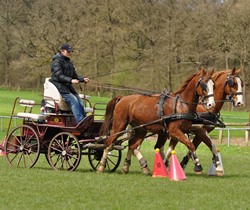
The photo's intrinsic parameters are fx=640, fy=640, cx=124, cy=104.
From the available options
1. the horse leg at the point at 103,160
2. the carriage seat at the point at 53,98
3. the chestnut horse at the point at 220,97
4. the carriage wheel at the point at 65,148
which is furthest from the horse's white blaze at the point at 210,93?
the carriage seat at the point at 53,98

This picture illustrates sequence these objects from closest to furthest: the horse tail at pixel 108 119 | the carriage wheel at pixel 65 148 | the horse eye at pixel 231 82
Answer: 1. the horse eye at pixel 231 82
2. the carriage wheel at pixel 65 148
3. the horse tail at pixel 108 119

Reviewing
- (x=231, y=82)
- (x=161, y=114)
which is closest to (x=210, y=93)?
(x=231, y=82)

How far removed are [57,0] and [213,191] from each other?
158ft

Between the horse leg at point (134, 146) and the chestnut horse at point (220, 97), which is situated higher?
the chestnut horse at point (220, 97)

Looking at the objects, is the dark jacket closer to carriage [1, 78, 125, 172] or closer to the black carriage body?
carriage [1, 78, 125, 172]

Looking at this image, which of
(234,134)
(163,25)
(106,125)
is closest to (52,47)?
(163,25)

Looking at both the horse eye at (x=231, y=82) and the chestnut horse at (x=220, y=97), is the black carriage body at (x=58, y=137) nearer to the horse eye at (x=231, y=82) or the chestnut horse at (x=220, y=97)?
the chestnut horse at (x=220, y=97)

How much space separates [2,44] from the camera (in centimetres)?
6125

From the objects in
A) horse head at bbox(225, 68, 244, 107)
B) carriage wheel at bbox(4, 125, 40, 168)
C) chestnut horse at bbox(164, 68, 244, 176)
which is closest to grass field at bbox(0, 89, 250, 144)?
carriage wheel at bbox(4, 125, 40, 168)

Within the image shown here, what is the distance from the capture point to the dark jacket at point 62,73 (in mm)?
12930

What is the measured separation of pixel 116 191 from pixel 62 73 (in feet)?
12.9

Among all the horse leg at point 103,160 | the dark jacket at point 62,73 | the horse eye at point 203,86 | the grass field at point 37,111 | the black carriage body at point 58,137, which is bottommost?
the grass field at point 37,111

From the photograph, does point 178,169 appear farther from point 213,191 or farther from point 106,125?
point 106,125

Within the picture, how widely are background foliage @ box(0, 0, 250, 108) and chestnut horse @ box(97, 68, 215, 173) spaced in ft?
89.0
